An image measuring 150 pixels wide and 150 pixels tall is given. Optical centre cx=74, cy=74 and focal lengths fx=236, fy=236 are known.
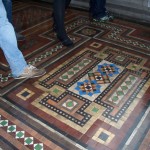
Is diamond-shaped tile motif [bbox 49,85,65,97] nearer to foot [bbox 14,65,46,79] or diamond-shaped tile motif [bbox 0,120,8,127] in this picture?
foot [bbox 14,65,46,79]

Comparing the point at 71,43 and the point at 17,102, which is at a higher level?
the point at 71,43

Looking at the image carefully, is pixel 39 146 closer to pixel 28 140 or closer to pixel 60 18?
pixel 28 140

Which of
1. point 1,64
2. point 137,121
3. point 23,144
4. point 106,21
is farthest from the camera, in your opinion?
point 106,21

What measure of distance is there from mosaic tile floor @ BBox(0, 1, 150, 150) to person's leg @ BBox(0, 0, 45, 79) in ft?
0.28

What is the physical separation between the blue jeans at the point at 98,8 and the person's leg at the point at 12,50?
145 cm

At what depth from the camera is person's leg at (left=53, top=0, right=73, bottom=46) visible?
2.38 m

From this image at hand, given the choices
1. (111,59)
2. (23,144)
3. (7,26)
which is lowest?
(23,144)

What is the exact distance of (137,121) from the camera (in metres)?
1.69

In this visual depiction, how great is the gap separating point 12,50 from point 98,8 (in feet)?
5.56

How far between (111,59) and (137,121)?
0.87m

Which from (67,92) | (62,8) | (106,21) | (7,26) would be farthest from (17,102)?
(106,21)

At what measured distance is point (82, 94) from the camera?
6.40 ft

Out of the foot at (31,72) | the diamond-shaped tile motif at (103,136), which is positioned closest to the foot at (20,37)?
the foot at (31,72)

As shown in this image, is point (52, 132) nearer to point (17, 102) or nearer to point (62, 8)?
point (17, 102)
